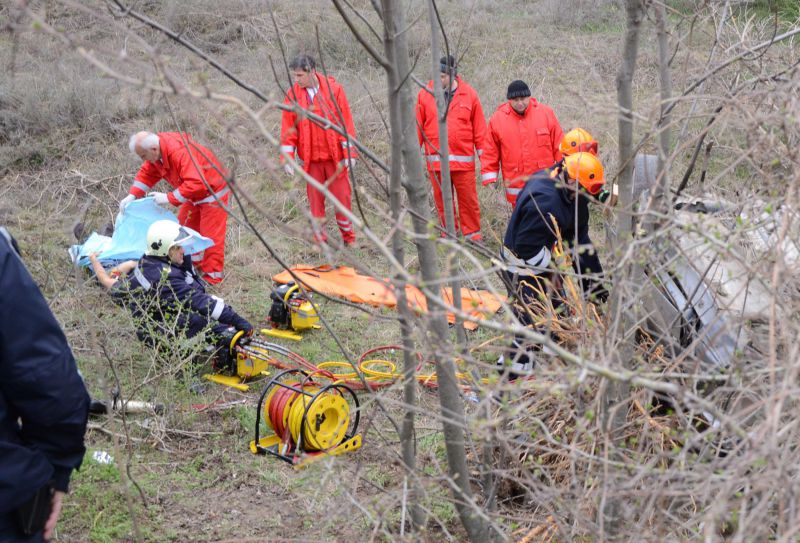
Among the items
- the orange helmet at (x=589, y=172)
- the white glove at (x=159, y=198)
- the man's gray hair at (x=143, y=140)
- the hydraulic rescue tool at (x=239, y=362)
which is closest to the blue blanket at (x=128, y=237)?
the white glove at (x=159, y=198)

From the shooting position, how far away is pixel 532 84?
12.9 m

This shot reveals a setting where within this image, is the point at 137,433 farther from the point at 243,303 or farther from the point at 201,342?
the point at 243,303

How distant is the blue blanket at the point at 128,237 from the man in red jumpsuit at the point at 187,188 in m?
0.13

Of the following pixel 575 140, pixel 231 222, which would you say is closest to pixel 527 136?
pixel 575 140

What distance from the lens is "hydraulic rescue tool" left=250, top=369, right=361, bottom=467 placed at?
16.0 feet

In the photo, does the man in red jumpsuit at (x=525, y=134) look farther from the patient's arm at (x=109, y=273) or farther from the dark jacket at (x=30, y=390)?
the dark jacket at (x=30, y=390)

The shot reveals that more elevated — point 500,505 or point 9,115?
point 9,115

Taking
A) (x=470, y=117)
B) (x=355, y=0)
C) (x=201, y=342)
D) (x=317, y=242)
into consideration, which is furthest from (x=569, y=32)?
(x=317, y=242)

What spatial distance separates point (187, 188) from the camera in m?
7.73

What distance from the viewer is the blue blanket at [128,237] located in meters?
7.38

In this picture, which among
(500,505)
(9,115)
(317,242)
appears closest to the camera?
(317,242)

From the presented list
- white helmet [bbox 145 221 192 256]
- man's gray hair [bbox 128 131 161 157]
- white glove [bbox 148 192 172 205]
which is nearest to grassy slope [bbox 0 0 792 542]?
white helmet [bbox 145 221 192 256]

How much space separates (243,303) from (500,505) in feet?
13.0

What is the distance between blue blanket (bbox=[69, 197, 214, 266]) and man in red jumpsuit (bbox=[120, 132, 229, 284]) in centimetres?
13
